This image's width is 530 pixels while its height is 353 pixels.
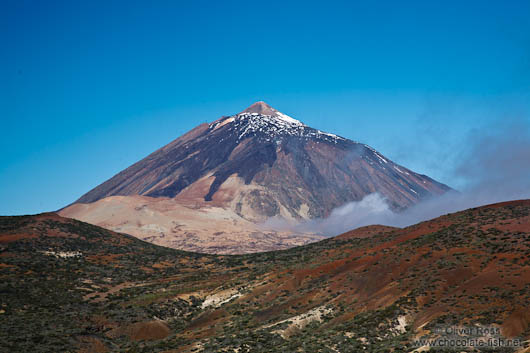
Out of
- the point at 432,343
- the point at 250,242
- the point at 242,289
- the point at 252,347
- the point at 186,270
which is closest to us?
the point at 432,343

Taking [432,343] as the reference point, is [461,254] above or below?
above

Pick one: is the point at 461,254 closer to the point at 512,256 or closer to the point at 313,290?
the point at 512,256

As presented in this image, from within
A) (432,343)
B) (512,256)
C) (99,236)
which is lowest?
(432,343)

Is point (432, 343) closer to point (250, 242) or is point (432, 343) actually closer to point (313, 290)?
Answer: point (313, 290)

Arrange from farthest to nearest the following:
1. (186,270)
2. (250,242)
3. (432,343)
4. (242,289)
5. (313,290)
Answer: (250,242)
(186,270)
(242,289)
(313,290)
(432,343)

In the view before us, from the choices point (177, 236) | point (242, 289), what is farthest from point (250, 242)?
point (242, 289)

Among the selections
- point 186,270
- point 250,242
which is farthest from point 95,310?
point 250,242

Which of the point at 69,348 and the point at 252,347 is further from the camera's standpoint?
the point at 69,348
